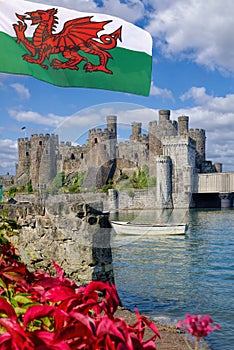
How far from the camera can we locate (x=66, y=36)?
256 inches

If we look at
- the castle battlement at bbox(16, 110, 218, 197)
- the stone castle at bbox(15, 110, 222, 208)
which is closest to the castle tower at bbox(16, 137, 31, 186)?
the stone castle at bbox(15, 110, 222, 208)

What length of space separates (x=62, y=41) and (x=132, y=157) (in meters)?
1.93

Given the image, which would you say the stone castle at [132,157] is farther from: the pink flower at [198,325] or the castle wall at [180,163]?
the pink flower at [198,325]

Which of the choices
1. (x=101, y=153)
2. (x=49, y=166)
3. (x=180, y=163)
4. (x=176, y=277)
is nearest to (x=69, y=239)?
(x=49, y=166)

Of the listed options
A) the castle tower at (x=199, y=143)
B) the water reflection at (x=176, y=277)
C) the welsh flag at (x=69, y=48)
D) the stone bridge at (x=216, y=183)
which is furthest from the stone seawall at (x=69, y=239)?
the castle tower at (x=199, y=143)

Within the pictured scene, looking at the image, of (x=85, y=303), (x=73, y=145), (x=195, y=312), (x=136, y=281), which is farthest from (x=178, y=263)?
(x=85, y=303)

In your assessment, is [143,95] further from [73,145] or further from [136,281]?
[136,281]

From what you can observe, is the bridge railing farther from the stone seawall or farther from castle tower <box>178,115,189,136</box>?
the stone seawall

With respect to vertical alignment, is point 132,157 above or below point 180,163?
below

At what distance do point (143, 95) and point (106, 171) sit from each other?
159cm

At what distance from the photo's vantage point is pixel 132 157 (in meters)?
7.04

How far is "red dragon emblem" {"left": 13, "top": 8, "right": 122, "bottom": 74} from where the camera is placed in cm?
638

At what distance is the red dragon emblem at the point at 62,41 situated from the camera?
6.38 metres

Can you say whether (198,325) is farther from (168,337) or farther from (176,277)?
(176,277)
